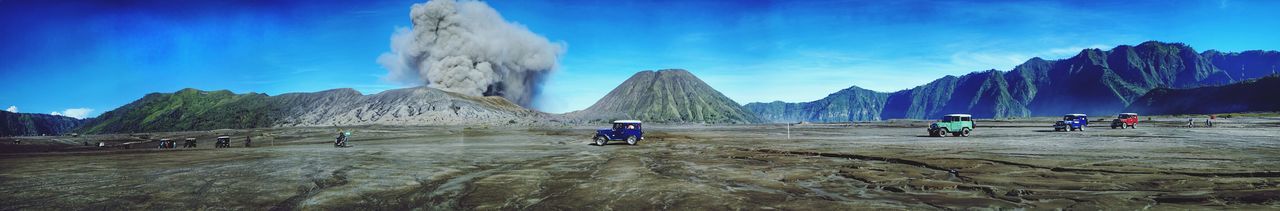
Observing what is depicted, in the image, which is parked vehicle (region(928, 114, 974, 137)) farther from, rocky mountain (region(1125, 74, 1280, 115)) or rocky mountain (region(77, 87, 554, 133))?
rocky mountain (region(1125, 74, 1280, 115))

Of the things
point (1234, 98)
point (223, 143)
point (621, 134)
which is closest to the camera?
point (621, 134)

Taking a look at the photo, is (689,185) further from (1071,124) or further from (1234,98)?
(1234,98)

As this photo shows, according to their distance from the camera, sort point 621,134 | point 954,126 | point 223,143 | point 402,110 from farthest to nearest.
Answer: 1. point 402,110
2. point 223,143
3. point 954,126
4. point 621,134

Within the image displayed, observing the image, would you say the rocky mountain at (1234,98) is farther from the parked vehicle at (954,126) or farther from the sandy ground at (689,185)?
the sandy ground at (689,185)

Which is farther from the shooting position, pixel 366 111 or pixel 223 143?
pixel 366 111

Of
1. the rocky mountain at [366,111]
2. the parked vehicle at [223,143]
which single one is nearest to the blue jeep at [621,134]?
the parked vehicle at [223,143]

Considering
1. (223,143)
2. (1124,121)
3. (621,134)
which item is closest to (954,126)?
(621,134)

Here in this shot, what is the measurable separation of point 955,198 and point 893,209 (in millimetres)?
2121

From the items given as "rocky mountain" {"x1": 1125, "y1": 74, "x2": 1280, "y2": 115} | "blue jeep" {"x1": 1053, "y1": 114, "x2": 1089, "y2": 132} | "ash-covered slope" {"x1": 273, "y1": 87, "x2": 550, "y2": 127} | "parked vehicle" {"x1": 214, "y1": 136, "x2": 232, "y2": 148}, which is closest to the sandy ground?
"parked vehicle" {"x1": 214, "y1": 136, "x2": 232, "y2": 148}

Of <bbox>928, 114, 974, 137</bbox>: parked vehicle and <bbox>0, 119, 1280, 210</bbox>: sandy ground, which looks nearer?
<bbox>0, 119, 1280, 210</bbox>: sandy ground

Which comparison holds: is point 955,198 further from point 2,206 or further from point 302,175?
point 2,206

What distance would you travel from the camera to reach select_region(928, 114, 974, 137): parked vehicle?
43.8 m

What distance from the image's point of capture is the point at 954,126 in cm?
4384

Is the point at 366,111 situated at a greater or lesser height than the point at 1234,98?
lesser
